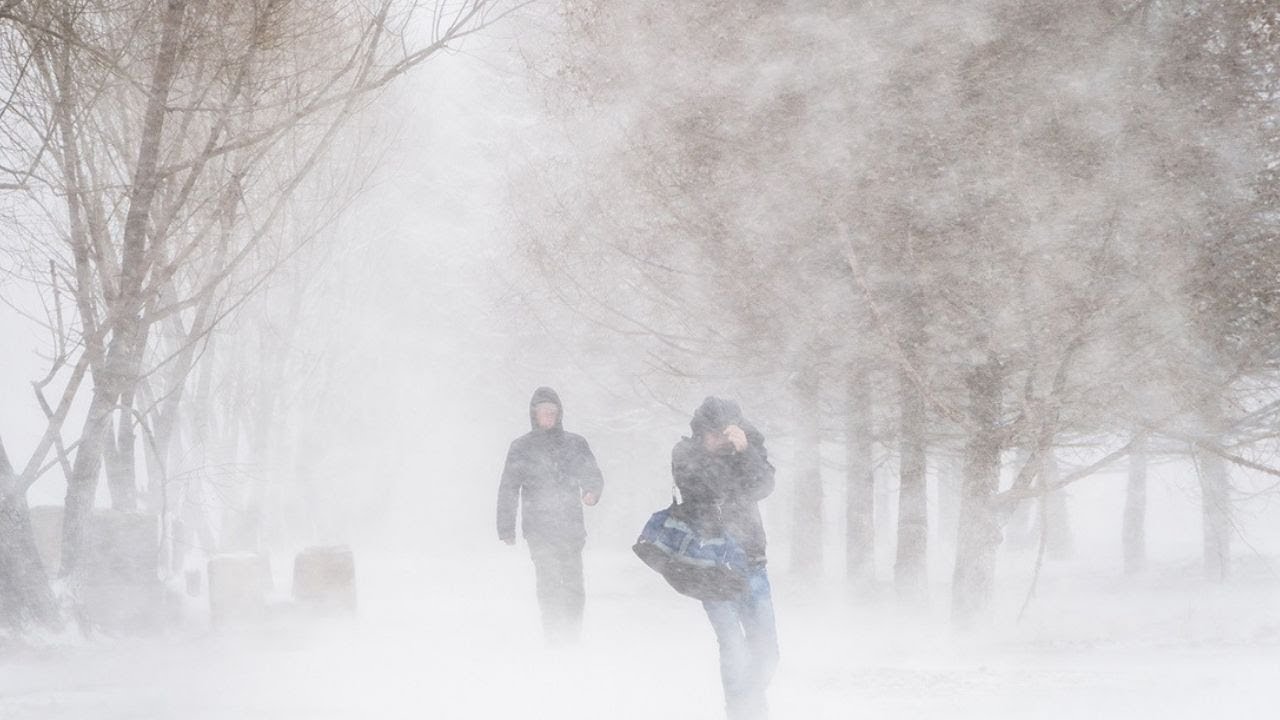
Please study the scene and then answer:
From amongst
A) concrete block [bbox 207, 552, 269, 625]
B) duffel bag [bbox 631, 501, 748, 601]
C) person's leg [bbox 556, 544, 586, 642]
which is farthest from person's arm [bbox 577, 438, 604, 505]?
concrete block [bbox 207, 552, 269, 625]

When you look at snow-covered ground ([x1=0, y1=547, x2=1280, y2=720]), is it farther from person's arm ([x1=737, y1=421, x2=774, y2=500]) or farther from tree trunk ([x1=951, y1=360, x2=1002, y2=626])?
person's arm ([x1=737, y1=421, x2=774, y2=500])

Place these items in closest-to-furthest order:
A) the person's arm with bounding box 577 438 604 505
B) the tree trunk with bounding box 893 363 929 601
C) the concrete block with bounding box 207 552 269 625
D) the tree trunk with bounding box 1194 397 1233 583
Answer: the person's arm with bounding box 577 438 604 505 → the concrete block with bounding box 207 552 269 625 → the tree trunk with bounding box 893 363 929 601 → the tree trunk with bounding box 1194 397 1233 583

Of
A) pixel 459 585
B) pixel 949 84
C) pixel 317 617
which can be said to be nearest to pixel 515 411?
pixel 459 585

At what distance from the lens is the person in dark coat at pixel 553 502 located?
9.20m

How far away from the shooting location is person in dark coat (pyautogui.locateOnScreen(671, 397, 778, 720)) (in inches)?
233

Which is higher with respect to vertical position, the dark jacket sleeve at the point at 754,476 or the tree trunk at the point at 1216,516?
the dark jacket sleeve at the point at 754,476

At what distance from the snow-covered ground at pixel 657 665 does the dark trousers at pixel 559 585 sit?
0.76ft

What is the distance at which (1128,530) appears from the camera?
18.5m

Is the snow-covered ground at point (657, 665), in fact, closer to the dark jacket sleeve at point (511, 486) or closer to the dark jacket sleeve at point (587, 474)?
the dark jacket sleeve at point (511, 486)

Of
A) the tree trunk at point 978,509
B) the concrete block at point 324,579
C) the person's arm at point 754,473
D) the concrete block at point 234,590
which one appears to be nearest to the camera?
the person's arm at point 754,473

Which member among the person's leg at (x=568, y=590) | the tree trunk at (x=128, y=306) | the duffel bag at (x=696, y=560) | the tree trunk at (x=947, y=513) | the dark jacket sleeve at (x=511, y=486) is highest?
the tree trunk at (x=128, y=306)

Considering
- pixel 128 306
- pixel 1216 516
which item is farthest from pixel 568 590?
pixel 1216 516

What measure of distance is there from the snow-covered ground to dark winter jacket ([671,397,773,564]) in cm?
133

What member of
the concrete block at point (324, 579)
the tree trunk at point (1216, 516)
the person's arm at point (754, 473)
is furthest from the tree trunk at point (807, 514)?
the person's arm at point (754, 473)
